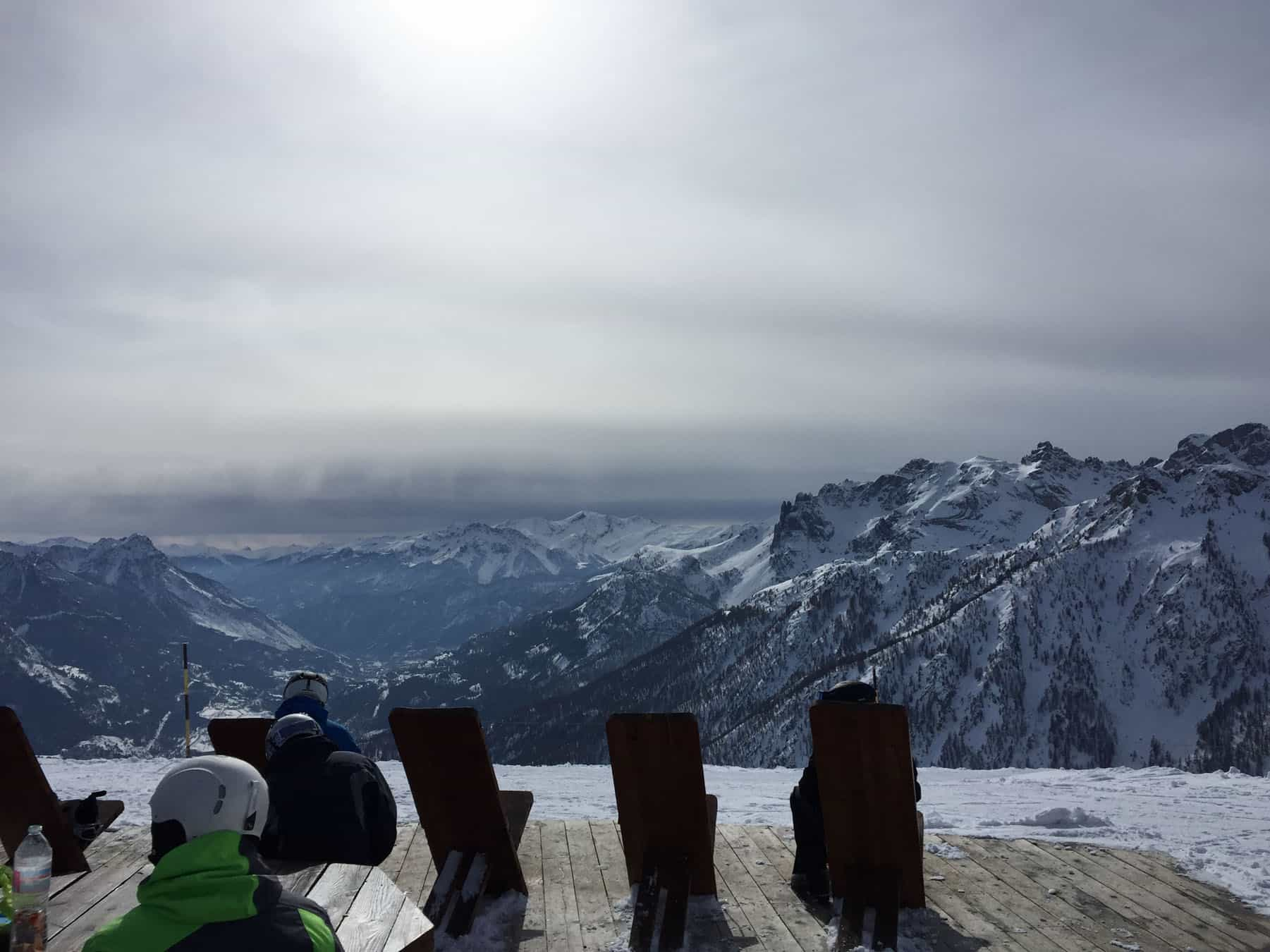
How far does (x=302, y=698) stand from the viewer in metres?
7.48

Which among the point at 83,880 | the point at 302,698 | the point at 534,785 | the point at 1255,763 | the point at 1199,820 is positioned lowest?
the point at 1255,763

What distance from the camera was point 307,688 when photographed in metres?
7.70

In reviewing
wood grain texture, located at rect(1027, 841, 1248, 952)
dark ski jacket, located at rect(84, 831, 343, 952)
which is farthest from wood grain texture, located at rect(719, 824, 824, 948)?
dark ski jacket, located at rect(84, 831, 343, 952)

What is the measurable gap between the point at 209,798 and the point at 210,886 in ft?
0.96

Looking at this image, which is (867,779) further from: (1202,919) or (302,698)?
(302,698)

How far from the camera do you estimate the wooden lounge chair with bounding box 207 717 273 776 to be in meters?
8.51

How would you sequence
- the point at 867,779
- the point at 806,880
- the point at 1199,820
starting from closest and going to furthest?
the point at 867,779 < the point at 806,880 < the point at 1199,820

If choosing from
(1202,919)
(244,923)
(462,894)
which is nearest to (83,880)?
(462,894)

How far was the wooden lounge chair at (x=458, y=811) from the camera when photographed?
23.8ft

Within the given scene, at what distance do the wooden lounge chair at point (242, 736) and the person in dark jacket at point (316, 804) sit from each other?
2314 millimetres

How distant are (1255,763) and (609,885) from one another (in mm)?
237502

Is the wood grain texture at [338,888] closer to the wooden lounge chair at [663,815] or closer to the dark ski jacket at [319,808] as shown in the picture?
the dark ski jacket at [319,808]

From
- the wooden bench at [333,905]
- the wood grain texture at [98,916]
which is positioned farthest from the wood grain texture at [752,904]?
the wood grain texture at [98,916]

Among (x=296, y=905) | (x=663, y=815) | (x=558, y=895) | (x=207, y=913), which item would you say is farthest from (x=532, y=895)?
(x=207, y=913)
